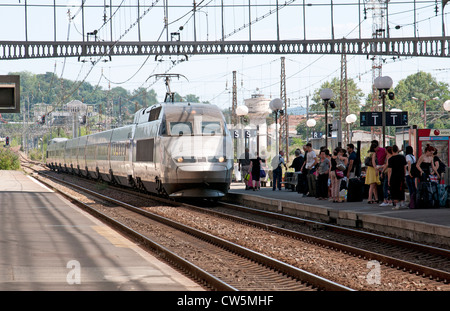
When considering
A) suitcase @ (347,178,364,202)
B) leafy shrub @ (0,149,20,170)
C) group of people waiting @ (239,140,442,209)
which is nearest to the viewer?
group of people waiting @ (239,140,442,209)

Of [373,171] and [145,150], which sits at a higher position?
[145,150]

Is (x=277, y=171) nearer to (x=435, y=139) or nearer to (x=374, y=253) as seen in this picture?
(x=435, y=139)

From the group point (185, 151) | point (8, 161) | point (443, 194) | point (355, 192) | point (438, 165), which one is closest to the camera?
point (438, 165)

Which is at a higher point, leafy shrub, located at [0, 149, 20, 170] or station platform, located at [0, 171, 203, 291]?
leafy shrub, located at [0, 149, 20, 170]

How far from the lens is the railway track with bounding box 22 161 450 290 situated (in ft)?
32.7

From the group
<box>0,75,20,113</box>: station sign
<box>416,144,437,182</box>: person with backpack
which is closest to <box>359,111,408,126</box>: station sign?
<box>416,144,437,182</box>: person with backpack

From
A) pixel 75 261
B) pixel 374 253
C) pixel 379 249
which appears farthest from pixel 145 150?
pixel 374 253

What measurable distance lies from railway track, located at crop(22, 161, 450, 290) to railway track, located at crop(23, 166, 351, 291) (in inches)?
25.6

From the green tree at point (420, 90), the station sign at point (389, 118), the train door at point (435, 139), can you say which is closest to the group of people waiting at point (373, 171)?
the station sign at point (389, 118)

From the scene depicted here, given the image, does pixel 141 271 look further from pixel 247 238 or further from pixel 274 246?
pixel 247 238

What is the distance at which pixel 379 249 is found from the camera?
1308cm

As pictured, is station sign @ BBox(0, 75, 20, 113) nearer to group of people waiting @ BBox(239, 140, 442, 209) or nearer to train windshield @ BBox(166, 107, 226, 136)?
train windshield @ BBox(166, 107, 226, 136)

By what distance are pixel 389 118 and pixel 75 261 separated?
46.9 feet
